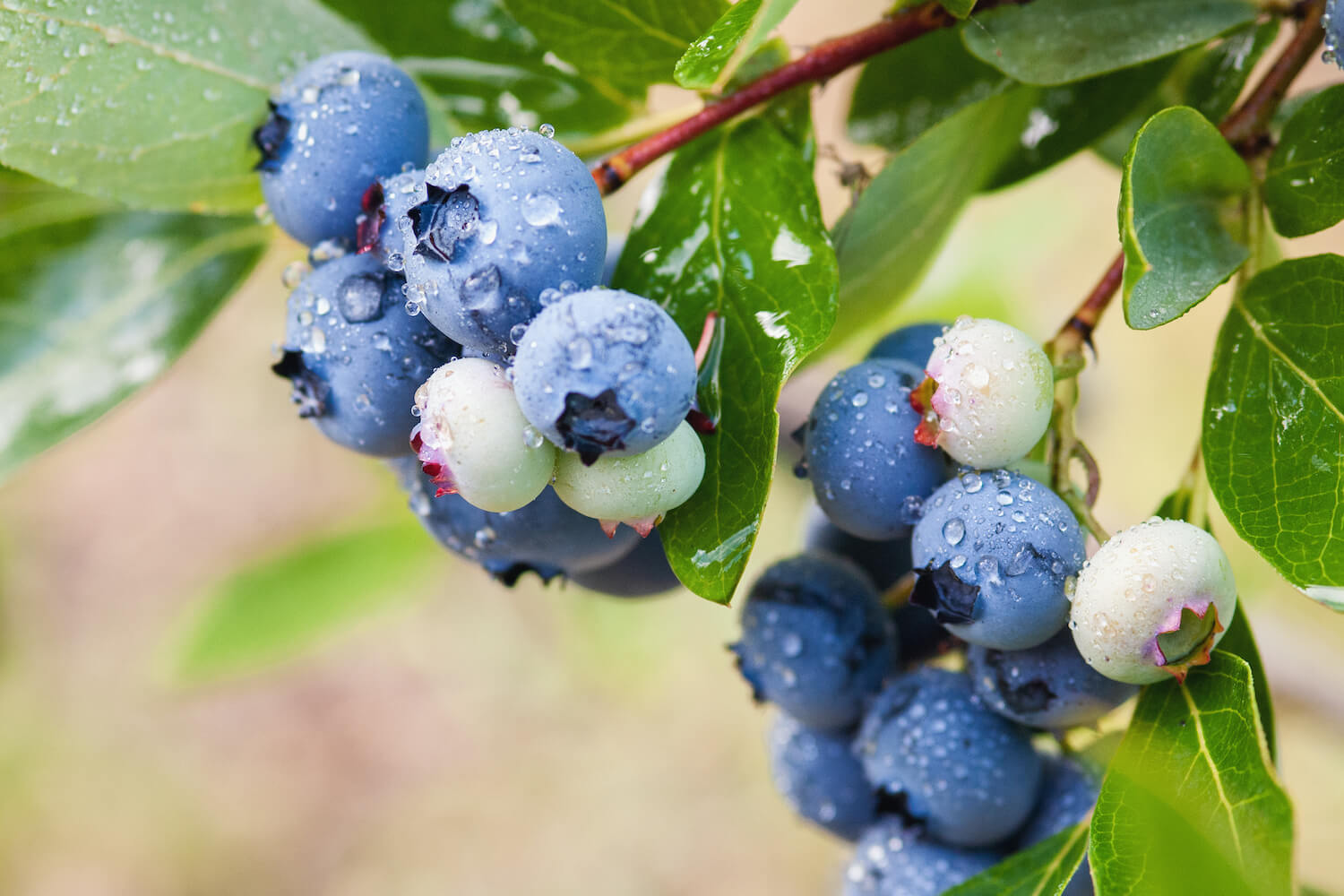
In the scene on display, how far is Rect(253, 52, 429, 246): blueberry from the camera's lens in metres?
1.03

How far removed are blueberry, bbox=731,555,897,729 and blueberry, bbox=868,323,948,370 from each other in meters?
0.30

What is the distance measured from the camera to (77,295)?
154cm

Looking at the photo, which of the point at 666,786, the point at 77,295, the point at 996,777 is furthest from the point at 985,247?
the point at 666,786

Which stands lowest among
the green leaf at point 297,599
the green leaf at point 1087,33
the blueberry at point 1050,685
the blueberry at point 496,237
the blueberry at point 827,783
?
the green leaf at point 297,599

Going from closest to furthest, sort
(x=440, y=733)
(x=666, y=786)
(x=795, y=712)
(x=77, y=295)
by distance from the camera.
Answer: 1. (x=795, y=712)
2. (x=77, y=295)
3. (x=666, y=786)
4. (x=440, y=733)

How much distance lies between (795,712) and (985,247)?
159cm

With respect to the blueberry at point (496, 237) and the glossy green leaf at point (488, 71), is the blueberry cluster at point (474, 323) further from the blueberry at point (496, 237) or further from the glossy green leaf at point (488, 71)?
the glossy green leaf at point (488, 71)

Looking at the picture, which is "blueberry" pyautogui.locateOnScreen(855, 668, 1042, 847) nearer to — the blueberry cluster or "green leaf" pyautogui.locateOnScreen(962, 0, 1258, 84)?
the blueberry cluster

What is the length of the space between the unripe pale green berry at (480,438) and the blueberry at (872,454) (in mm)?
315

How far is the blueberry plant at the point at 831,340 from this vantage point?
32.7 inches

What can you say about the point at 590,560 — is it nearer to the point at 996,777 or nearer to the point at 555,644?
the point at 996,777

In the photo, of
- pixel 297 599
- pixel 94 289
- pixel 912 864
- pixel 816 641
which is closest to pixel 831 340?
pixel 816 641

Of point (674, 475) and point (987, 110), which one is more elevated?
point (987, 110)

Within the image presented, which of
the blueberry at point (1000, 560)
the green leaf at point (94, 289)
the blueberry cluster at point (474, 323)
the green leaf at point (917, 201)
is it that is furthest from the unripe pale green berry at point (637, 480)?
the green leaf at point (94, 289)
